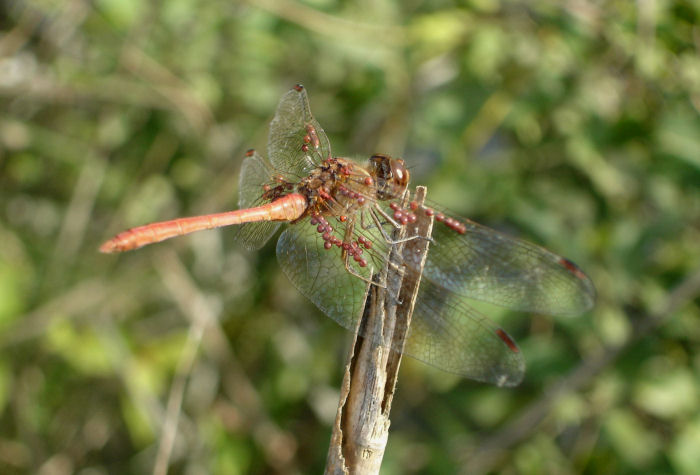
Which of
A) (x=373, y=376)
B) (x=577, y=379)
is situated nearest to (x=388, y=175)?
(x=373, y=376)

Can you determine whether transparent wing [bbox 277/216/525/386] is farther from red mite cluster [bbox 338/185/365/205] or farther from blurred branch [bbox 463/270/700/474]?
blurred branch [bbox 463/270/700/474]

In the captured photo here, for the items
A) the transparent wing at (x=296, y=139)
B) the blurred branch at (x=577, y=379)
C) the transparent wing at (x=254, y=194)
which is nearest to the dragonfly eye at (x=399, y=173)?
the transparent wing at (x=296, y=139)

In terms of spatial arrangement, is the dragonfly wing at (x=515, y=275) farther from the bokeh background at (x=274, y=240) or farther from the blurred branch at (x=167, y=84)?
the blurred branch at (x=167, y=84)

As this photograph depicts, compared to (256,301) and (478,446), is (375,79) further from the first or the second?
(478,446)

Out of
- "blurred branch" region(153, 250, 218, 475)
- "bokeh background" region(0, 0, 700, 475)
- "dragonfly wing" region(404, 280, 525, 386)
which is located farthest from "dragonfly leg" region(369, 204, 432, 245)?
"blurred branch" region(153, 250, 218, 475)

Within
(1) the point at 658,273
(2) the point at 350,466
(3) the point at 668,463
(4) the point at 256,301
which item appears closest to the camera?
(2) the point at 350,466

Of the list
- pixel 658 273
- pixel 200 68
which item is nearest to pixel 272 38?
Result: pixel 200 68
